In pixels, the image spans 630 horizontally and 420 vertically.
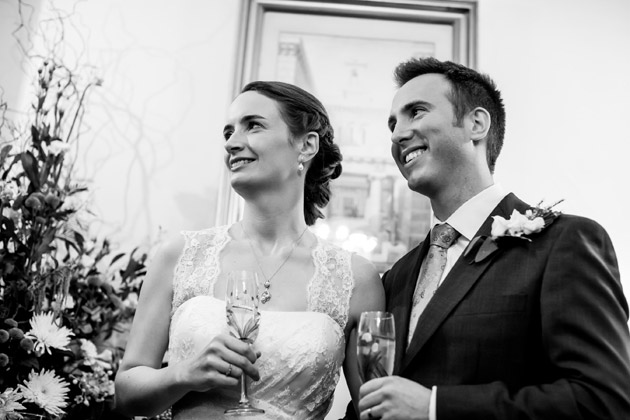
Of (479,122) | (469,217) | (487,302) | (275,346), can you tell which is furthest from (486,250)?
(275,346)

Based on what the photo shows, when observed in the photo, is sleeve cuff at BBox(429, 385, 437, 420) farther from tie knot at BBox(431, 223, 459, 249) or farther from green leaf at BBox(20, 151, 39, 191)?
green leaf at BBox(20, 151, 39, 191)

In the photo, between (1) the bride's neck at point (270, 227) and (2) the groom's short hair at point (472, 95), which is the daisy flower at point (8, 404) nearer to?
(1) the bride's neck at point (270, 227)

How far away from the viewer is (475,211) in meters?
2.32

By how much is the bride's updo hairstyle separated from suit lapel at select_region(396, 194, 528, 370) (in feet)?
3.27

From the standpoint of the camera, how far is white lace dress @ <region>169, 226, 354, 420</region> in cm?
227

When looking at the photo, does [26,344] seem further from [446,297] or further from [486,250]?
[486,250]

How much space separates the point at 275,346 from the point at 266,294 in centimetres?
23

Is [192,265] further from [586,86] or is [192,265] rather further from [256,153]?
[586,86]

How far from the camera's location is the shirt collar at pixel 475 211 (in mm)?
2283

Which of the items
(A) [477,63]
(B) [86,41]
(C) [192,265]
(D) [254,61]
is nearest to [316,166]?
(C) [192,265]

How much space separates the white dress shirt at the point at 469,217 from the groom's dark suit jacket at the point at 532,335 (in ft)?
0.44

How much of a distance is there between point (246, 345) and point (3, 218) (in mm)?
1428

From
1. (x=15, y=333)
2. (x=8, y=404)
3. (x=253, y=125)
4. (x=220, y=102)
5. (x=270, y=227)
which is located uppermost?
(x=220, y=102)

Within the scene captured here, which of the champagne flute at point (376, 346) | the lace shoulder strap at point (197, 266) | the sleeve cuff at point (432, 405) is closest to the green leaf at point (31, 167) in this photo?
the lace shoulder strap at point (197, 266)
